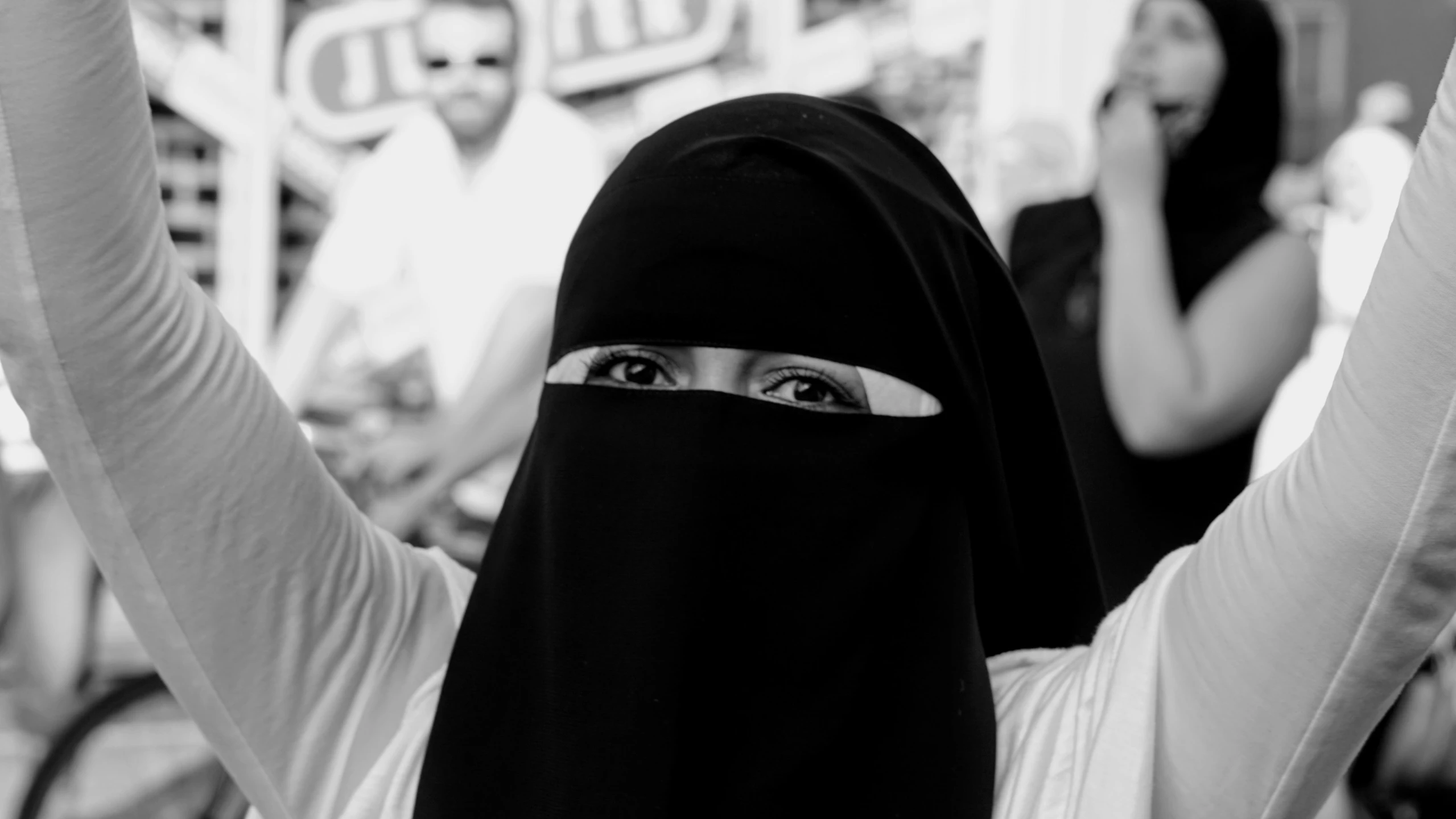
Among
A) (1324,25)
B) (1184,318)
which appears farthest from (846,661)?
(1324,25)

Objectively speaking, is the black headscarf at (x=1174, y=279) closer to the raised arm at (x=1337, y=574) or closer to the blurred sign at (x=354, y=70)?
the raised arm at (x=1337, y=574)

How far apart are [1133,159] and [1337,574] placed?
5.41 ft

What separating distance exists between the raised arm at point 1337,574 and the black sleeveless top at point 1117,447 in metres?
1.06

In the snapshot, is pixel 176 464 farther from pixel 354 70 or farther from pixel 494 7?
pixel 354 70

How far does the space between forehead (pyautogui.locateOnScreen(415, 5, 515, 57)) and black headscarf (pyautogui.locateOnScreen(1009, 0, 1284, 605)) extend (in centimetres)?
218

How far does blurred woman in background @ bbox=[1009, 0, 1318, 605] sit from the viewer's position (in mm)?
2420

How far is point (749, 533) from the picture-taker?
143cm

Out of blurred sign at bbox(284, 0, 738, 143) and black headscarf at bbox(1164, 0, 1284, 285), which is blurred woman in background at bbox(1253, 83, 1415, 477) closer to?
blurred sign at bbox(284, 0, 738, 143)

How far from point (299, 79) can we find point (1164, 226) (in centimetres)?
409

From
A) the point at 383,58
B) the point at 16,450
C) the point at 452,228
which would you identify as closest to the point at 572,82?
the point at 383,58

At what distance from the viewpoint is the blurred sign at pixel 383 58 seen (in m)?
5.82

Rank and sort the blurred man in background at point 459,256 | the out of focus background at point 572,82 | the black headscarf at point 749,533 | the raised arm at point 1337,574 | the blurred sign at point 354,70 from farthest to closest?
the out of focus background at point 572,82
the blurred sign at point 354,70
the blurred man in background at point 459,256
the black headscarf at point 749,533
the raised arm at point 1337,574

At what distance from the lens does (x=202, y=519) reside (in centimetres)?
130

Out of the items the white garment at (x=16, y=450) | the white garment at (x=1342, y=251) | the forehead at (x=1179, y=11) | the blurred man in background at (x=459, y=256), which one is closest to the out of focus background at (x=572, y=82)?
the blurred man in background at (x=459, y=256)
